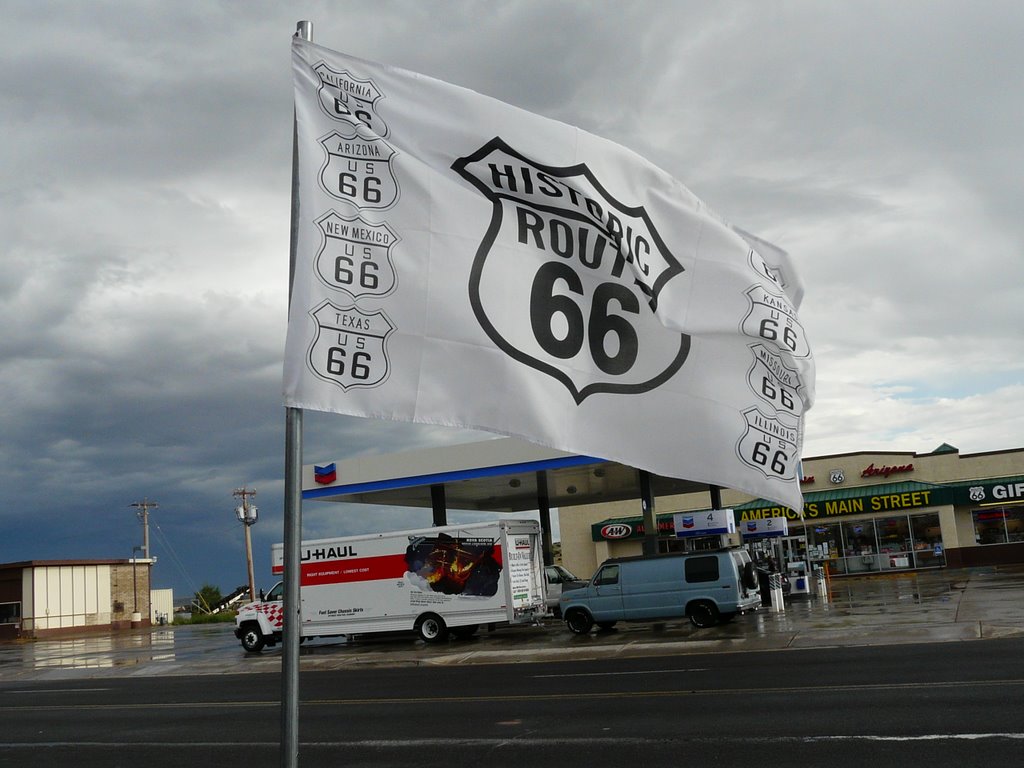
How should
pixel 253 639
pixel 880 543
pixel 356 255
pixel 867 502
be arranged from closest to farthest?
pixel 356 255
pixel 253 639
pixel 867 502
pixel 880 543

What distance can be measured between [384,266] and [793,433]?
7.86 ft

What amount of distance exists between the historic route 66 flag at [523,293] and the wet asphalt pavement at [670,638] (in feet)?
53.2

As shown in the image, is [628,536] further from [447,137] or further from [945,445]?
[447,137]

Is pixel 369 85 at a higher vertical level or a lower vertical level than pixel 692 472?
higher

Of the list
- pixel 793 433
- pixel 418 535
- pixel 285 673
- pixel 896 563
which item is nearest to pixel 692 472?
pixel 793 433

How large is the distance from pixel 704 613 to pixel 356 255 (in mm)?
22517

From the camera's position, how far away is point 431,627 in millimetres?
28125

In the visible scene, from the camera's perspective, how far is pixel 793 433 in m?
5.31

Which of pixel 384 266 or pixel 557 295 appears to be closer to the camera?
pixel 384 266

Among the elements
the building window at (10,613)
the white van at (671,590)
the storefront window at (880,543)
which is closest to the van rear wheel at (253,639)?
the white van at (671,590)

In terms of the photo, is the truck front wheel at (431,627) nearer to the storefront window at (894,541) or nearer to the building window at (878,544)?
the building window at (878,544)

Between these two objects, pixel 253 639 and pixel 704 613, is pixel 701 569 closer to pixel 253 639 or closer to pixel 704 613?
pixel 704 613

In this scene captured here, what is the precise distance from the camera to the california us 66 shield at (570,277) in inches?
188

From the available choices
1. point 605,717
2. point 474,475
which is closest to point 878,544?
point 474,475
